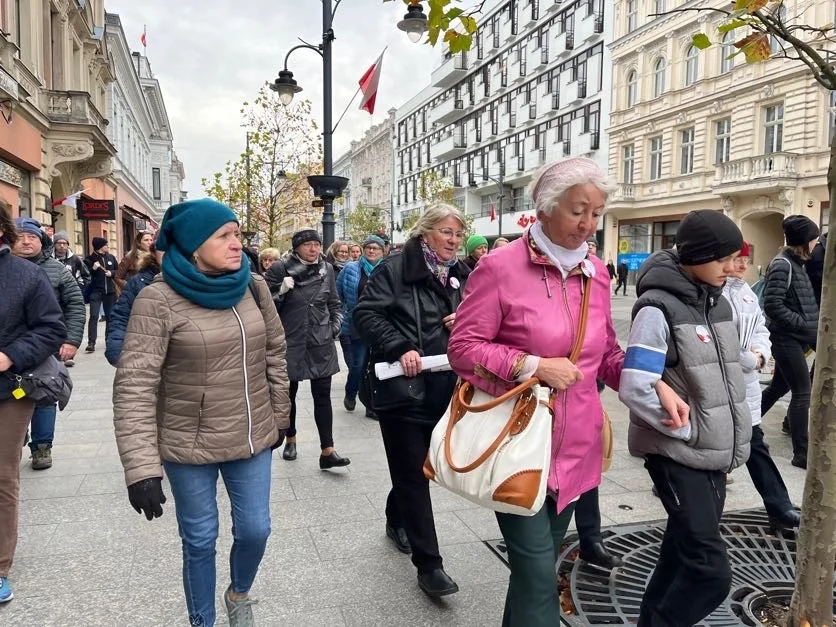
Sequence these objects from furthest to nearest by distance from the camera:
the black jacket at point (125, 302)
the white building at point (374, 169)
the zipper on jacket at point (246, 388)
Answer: the white building at point (374, 169) < the black jacket at point (125, 302) < the zipper on jacket at point (246, 388)

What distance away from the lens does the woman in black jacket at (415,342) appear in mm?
3281

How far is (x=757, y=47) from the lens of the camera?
9.42ft

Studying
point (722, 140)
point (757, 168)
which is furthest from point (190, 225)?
point (722, 140)

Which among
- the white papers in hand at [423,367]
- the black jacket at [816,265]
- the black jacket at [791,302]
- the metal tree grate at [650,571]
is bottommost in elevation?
the metal tree grate at [650,571]

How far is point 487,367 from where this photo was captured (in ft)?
7.51

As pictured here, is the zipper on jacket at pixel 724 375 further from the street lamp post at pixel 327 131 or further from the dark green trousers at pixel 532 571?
the street lamp post at pixel 327 131

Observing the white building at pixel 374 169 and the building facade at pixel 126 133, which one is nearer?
the building facade at pixel 126 133

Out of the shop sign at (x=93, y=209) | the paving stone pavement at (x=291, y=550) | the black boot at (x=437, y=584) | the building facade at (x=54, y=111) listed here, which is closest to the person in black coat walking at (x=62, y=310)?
the paving stone pavement at (x=291, y=550)

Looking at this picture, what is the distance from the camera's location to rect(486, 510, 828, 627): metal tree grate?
300 centimetres

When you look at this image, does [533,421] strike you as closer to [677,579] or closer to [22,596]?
[677,579]

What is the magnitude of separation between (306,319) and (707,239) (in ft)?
11.7

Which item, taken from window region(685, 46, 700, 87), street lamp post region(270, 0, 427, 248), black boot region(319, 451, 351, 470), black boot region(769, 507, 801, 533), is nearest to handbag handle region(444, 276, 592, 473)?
black boot region(769, 507, 801, 533)

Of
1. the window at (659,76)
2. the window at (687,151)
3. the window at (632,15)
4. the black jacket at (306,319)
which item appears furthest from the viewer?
the window at (632,15)

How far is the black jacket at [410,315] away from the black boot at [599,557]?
110 centimetres
